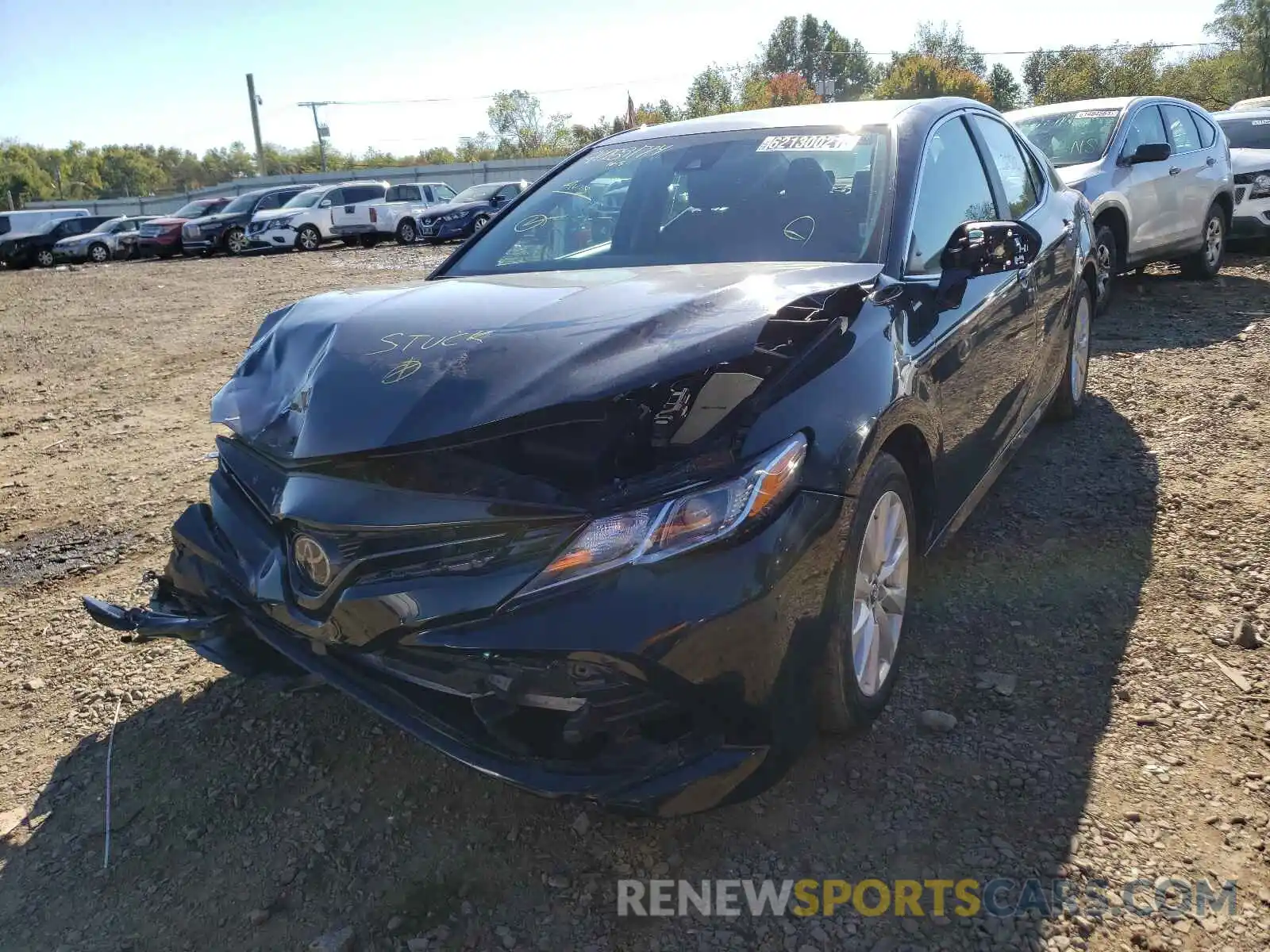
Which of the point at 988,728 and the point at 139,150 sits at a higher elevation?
the point at 139,150

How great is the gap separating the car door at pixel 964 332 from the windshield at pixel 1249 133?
903 centimetres

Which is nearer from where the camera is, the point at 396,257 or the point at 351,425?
the point at 351,425

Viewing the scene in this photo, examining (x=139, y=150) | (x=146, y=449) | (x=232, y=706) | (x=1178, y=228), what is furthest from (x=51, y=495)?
(x=139, y=150)

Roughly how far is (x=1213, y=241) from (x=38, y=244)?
26.9m

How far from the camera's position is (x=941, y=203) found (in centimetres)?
322

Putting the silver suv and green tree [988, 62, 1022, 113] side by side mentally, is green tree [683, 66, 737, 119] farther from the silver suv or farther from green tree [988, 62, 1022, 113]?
the silver suv

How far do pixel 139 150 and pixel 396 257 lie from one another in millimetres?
107517

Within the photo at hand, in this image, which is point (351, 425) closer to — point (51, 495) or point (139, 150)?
point (51, 495)

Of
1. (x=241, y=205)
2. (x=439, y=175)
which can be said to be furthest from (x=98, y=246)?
(x=439, y=175)

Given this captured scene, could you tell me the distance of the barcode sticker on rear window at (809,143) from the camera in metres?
3.21

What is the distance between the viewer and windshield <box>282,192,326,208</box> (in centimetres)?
2350

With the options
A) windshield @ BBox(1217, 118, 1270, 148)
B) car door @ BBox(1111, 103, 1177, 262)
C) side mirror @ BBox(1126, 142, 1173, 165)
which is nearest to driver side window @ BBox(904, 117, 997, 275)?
car door @ BBox(1111, 103, 1177, 262)

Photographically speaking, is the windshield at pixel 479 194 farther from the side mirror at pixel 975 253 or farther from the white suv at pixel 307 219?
the side mirror at pixel 975 253

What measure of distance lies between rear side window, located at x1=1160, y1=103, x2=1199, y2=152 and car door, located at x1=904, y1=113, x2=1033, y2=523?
5887mm
